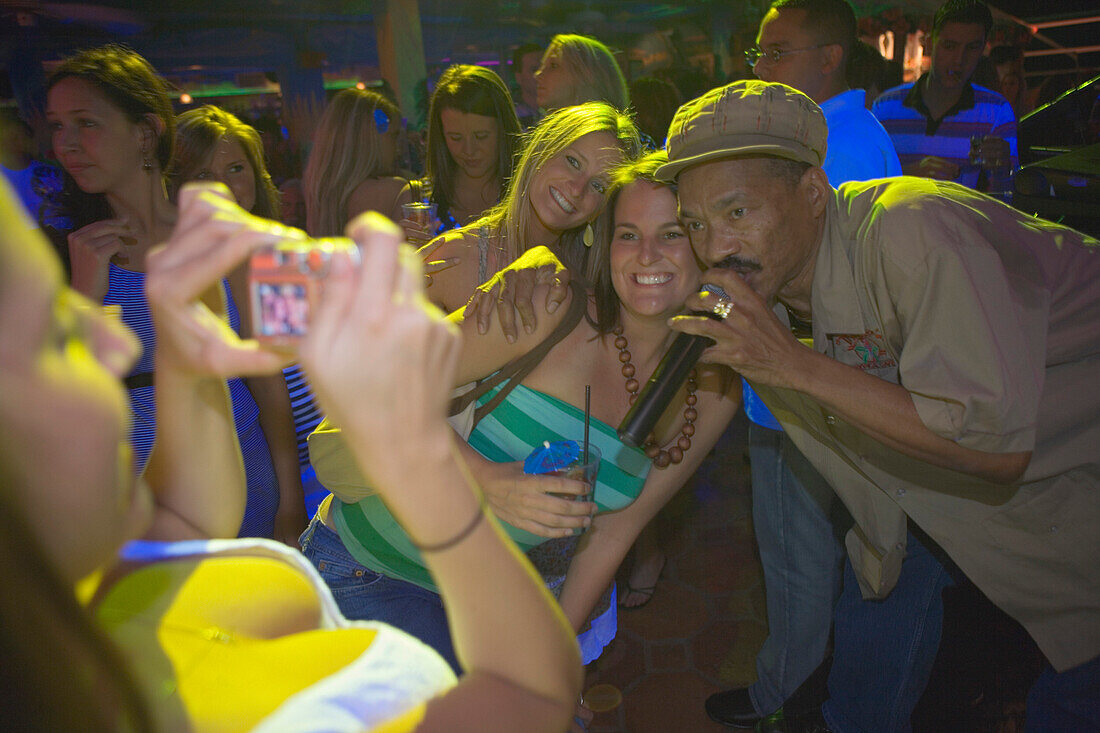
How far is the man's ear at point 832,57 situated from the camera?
Answer: 3.05m

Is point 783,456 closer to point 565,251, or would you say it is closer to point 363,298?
point 565,251

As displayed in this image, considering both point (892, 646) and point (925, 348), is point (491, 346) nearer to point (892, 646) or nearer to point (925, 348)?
point (925, 348)

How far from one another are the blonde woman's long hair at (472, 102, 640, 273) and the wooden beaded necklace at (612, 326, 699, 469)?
0.65m

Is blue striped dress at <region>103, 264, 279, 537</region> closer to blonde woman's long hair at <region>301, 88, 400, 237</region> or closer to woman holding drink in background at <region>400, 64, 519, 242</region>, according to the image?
woman holding drink in background at <region>400, 64, 519, 242</region>

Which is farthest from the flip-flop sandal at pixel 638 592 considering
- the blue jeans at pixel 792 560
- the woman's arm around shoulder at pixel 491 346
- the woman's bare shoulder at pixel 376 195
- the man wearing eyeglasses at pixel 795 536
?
the woman's bare shoulder at pixel 376 195

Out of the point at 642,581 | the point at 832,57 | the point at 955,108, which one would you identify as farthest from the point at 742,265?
the point at 955,108

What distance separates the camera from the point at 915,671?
83.7 inches

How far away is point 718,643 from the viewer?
10.4ft

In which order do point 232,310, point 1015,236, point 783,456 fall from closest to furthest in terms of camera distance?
1. point 1015,236
2. point 232,310
3. point 783,456

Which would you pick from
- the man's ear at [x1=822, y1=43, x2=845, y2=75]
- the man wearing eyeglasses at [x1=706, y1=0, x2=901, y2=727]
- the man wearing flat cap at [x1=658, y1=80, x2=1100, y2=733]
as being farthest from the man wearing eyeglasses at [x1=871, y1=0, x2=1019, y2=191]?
the man wearing flat cap at [x1=658, y1=80, x2=1100, y2=733]

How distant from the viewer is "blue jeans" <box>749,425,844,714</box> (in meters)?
2.46

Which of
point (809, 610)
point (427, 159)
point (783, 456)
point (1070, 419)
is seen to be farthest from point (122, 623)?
point (427, 159)

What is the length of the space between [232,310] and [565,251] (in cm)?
118

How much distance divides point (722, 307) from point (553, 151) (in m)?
1.37
